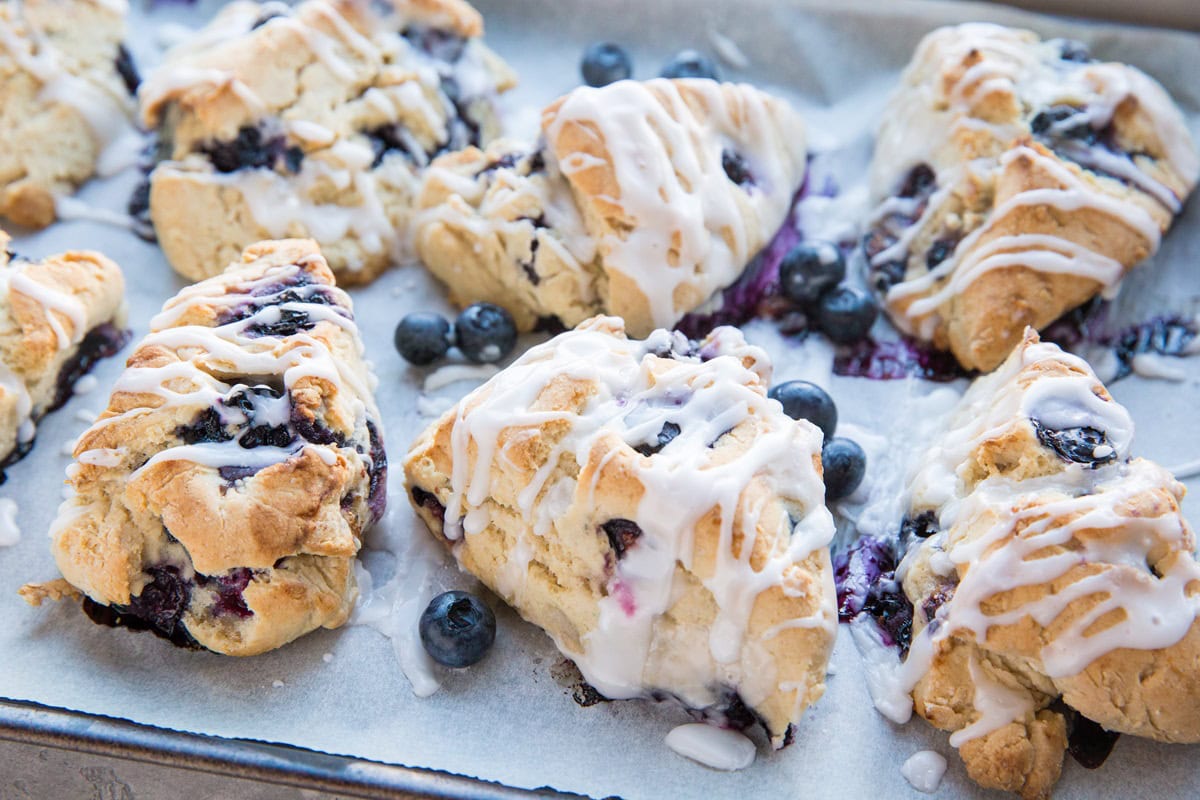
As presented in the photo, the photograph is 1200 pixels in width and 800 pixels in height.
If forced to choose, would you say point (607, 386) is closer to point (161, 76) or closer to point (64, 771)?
point (64, 771)

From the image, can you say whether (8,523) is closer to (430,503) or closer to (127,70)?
(430,503)

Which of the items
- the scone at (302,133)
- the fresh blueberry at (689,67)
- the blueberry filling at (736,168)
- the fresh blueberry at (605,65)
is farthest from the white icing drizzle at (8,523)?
the fresh blueberry at (689,67)

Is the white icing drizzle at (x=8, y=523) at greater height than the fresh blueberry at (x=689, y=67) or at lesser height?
lesser

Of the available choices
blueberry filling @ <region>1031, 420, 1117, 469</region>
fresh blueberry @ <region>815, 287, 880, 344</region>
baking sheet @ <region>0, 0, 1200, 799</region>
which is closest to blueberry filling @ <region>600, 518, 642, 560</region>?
baking sheet @ <region>0, 0, 1200, 799</region>

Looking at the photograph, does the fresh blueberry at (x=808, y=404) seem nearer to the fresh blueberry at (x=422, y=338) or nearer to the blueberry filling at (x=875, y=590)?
the blueberry filling at (x=875, y=590)

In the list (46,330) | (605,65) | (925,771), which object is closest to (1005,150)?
(605,65)

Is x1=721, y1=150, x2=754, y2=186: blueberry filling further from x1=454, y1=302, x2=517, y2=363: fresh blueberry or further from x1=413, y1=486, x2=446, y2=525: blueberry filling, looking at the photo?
x1=413, y1=486, x2=446, y2=525: blueberry filling
